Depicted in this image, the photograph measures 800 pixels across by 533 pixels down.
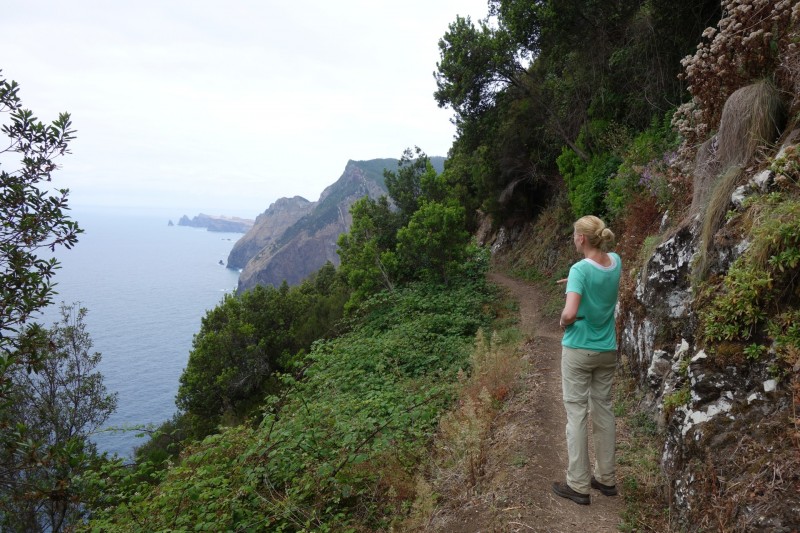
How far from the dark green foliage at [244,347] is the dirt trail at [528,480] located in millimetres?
16820

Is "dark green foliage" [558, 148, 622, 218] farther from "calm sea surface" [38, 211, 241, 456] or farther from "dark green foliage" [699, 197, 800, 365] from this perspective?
"calm sea surface" [38, 211, 241, 456]

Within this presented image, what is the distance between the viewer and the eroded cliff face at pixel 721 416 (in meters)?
2.60

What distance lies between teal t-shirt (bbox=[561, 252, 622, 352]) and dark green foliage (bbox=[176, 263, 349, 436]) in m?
19.3

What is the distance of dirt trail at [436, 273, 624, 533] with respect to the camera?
3453mm

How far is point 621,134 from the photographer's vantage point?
12.9m

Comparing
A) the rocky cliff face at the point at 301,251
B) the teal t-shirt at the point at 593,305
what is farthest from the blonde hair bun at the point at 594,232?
the rocky cliff face at the point at 301,251

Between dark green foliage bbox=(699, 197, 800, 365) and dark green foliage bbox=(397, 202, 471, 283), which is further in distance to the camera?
dark green foliage bbox=(397, 202, 471, 283)

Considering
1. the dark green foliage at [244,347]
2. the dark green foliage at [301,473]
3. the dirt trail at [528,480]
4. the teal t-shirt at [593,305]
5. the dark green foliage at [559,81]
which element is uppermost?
the dark green foliage at [559,81]

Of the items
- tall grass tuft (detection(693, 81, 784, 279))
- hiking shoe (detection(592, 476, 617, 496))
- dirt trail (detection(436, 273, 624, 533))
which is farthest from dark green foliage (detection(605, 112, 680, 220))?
hiking shoe (detection(592, 476, 617, 496))

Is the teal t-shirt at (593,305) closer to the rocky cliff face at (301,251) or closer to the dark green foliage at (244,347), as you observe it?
the dark green foliage at (244,347)

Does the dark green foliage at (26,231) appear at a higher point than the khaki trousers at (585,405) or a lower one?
higher

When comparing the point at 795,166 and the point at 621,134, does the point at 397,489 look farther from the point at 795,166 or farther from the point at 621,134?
the point at 621,134

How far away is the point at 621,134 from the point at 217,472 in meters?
13.6

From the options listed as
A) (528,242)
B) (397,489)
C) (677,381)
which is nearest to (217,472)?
(397,489)
